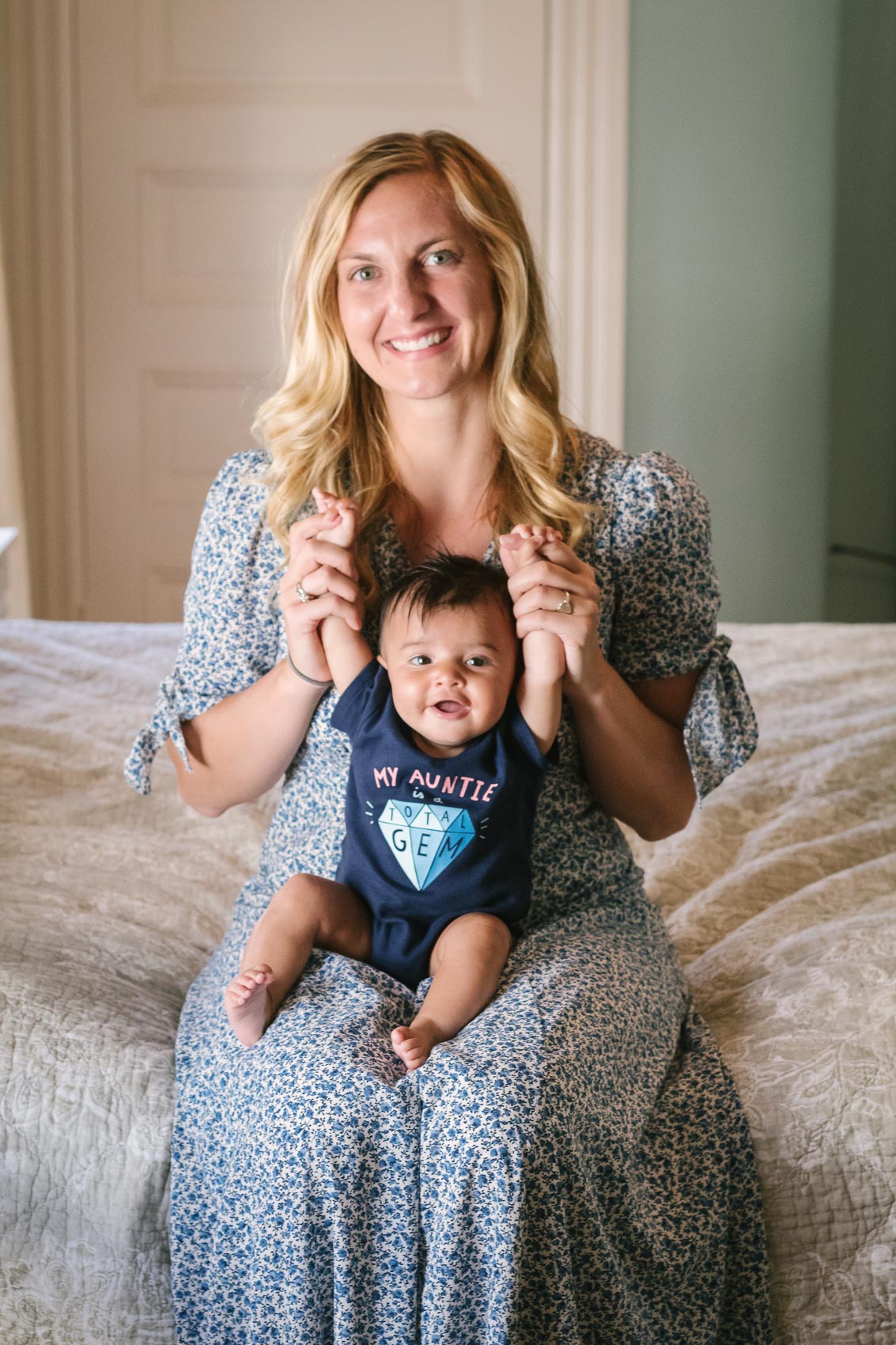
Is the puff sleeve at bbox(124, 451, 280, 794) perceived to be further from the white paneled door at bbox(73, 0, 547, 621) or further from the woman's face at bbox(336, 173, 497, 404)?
the white paneled door at bbox(73, 0, 547, 621)

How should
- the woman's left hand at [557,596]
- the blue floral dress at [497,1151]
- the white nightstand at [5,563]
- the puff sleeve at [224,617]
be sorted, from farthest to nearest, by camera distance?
the white nightstand at [5,563] < the puff sleeve at [224,617] < the woman's left hand at [557,596] < the blue floral dress at [497,1151]

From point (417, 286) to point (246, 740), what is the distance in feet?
1.73

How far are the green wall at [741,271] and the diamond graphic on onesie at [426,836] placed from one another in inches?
114

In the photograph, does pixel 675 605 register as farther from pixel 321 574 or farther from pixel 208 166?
pixel 208 166

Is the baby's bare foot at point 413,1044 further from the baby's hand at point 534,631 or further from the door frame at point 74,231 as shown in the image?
the door frame at point 74,231

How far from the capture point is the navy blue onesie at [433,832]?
131 centimetres

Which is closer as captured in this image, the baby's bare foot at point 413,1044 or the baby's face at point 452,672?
the baby's bare foot at point 413,1044

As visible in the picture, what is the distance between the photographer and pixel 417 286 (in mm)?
1466

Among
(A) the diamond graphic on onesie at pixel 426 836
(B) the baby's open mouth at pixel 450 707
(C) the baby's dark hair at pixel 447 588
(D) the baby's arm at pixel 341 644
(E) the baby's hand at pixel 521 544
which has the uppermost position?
(E) the baby's hand at pixel 521 544

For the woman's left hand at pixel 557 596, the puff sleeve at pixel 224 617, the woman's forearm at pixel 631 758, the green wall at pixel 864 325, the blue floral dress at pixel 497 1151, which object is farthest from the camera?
the green wall at pixel 864 325

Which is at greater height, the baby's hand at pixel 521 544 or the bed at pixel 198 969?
the baby's hand at pixel 521 544

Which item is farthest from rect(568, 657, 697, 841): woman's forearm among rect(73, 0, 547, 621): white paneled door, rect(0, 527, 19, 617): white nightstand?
rect(73, 0, 547, 621): white paneled door

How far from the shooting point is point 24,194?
3904 mm

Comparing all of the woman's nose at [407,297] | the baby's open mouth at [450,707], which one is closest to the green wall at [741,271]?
the woman's nose at [407,297]
